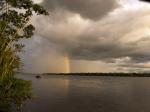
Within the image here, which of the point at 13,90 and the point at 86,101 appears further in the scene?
the point at 86,101

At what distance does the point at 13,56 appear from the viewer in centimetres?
2216

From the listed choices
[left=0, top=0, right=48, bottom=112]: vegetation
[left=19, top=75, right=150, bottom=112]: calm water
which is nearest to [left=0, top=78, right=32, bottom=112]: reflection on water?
[left=0, top=0, right=48, bottom=112]: vegetation

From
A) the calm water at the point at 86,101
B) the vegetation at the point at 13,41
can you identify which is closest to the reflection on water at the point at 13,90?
the vegetation at the point at 13,41

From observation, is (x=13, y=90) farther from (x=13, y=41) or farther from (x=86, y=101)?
(x=86, y=101)

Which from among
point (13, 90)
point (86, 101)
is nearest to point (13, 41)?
point (13, 90)

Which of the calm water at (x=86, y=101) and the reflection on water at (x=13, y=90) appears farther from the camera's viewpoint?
the calm water at (x=86, y=101)

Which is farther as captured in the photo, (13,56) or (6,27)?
(6,27)

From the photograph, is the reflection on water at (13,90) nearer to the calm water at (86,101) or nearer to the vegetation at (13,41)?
the vegetation at (13,41)

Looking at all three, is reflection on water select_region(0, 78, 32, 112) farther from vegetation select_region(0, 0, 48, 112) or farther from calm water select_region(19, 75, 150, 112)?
calm water select_region(19, 75, 150, 112)

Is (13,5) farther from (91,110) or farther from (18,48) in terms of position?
(91,110)

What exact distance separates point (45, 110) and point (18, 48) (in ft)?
69.0

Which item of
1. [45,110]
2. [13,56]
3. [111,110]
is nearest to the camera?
[13,56]

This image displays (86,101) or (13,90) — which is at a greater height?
(13,90)

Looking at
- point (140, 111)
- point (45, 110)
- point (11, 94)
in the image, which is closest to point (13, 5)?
point (11, 94)
